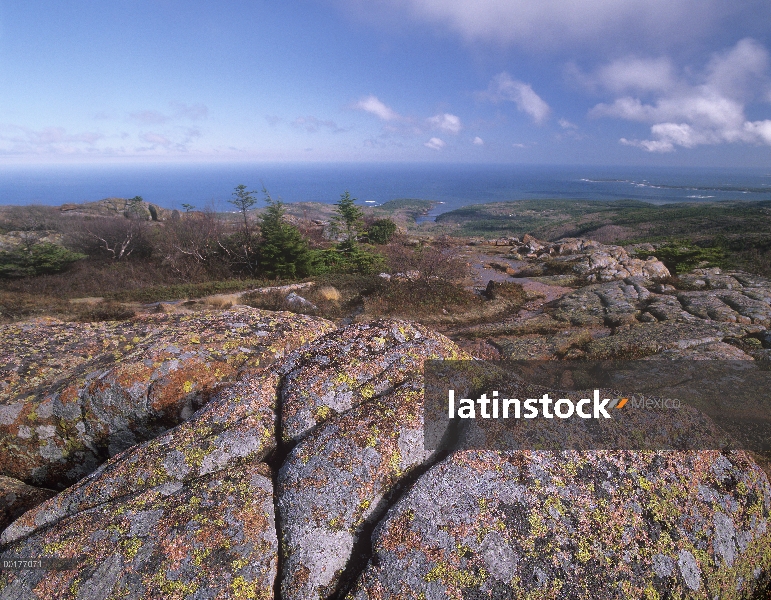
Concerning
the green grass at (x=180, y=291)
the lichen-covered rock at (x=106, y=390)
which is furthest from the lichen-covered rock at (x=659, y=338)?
the green grass at (x=180, y=291)

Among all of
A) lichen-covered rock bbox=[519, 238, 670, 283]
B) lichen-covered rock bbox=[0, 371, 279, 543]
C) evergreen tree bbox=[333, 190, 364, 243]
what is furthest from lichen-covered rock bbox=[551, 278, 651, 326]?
evergreen tree bbox=[333, 190, 364, 243]

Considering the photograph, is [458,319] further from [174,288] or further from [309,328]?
[174,288]

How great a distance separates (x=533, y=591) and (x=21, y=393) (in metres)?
6.98

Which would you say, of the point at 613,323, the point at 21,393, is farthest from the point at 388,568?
the point at 613,323

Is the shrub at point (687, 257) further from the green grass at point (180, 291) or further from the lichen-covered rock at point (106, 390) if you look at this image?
Result: the lichen-covered rock at point (106, 390)

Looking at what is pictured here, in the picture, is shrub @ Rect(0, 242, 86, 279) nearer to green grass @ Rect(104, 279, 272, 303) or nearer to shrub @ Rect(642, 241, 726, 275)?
green grass @ Rect(104, 279, 272, 303)

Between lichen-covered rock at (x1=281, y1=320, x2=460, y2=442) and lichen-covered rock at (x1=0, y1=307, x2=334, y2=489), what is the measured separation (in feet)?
4.63

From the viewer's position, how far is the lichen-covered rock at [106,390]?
16.3 feet

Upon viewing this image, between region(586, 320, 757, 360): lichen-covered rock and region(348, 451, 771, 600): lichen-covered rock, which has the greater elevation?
region(348, 451, 771, 600): lichen-covered rock

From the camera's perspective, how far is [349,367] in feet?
15.0

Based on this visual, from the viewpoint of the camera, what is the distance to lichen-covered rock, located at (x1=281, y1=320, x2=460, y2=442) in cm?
411

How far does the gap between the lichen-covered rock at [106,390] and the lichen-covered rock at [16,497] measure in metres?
0.42

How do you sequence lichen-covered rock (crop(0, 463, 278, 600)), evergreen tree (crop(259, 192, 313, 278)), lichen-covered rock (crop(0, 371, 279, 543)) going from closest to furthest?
lichen-covered rock (crop(0, 463, 278, 600)) < lichen-covered rock (crop(0, 371, 279, 543)) < evergreen tree (crop(259, 192, 313, 278))

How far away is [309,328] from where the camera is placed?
695 cm
